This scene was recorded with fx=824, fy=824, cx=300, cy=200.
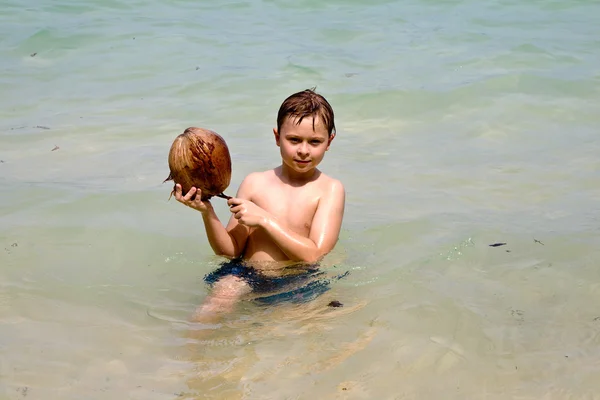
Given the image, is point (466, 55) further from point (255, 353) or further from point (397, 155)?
point (255, 353)

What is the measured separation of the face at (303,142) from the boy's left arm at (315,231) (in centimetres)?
21

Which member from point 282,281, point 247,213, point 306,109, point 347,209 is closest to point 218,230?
point 247,213

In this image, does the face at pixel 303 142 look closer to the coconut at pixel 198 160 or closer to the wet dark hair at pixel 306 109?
the wet dark hair at pixel 306 109

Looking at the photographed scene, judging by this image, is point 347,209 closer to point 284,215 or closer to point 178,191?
point 284,215

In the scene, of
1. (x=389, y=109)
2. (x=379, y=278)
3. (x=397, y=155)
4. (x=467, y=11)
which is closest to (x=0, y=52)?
(x=389, y=109)

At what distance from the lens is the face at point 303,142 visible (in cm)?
398

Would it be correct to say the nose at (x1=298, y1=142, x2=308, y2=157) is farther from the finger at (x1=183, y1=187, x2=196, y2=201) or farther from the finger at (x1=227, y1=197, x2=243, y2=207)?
the finger at (x1=183, y1=187, x2=196, y2=201)

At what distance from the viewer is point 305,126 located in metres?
3.97

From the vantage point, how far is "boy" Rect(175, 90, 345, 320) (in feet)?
12.7

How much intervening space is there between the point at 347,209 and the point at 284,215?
1321 millimetres

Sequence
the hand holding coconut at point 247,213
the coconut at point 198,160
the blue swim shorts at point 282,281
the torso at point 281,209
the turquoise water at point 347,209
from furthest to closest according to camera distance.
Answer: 1. the torso at point 281,209
2. the blue swim shorts at point 282,281
3. the hand holding coconut at point 247,213
4. the coconut at point 198,160
5. the turquoise water at point 347,209

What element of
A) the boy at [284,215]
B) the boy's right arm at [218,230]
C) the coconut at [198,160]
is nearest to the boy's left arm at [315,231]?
the boy at [284,215]

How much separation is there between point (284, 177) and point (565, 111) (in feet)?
13.0

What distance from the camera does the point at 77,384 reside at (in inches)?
125
